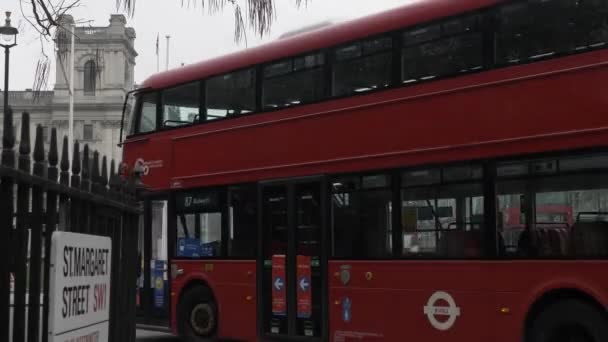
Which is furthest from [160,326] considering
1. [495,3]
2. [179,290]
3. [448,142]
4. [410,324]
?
[495,3]

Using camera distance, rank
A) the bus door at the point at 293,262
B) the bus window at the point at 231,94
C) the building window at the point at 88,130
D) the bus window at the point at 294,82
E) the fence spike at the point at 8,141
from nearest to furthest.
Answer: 1. the fence spike at the point at 8,141
2. the bus door at the point at 293,262
3. the bus window at the point at 294,82
4. the bus window at the point at 231,94
5. the building window at the point at 88,130

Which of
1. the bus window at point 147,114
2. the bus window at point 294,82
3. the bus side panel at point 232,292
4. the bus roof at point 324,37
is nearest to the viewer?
the bus roof at point 324,37

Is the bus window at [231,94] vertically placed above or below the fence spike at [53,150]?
above

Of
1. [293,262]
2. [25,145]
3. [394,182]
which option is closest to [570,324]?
[394,182]

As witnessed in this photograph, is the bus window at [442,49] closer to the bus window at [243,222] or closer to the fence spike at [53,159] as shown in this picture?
the bus window at [243,222]

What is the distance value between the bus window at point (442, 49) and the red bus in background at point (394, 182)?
17 millimetres

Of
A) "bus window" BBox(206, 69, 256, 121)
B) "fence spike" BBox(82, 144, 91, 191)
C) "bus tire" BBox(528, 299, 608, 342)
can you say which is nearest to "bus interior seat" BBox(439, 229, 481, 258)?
"bus tire" BBox(528, 299, 608, 342)

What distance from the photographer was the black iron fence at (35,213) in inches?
105

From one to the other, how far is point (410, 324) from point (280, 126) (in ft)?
11.2

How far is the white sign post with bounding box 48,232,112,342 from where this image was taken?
2898mm

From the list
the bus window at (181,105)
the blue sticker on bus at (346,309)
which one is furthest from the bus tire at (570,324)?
the bus window at (181,105)

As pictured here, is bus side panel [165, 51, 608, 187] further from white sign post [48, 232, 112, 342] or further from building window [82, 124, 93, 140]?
building window [82, 124, 93, 140]

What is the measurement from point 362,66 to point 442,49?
124 centimetres

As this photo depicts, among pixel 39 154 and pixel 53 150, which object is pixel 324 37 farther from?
pixel 39 154
